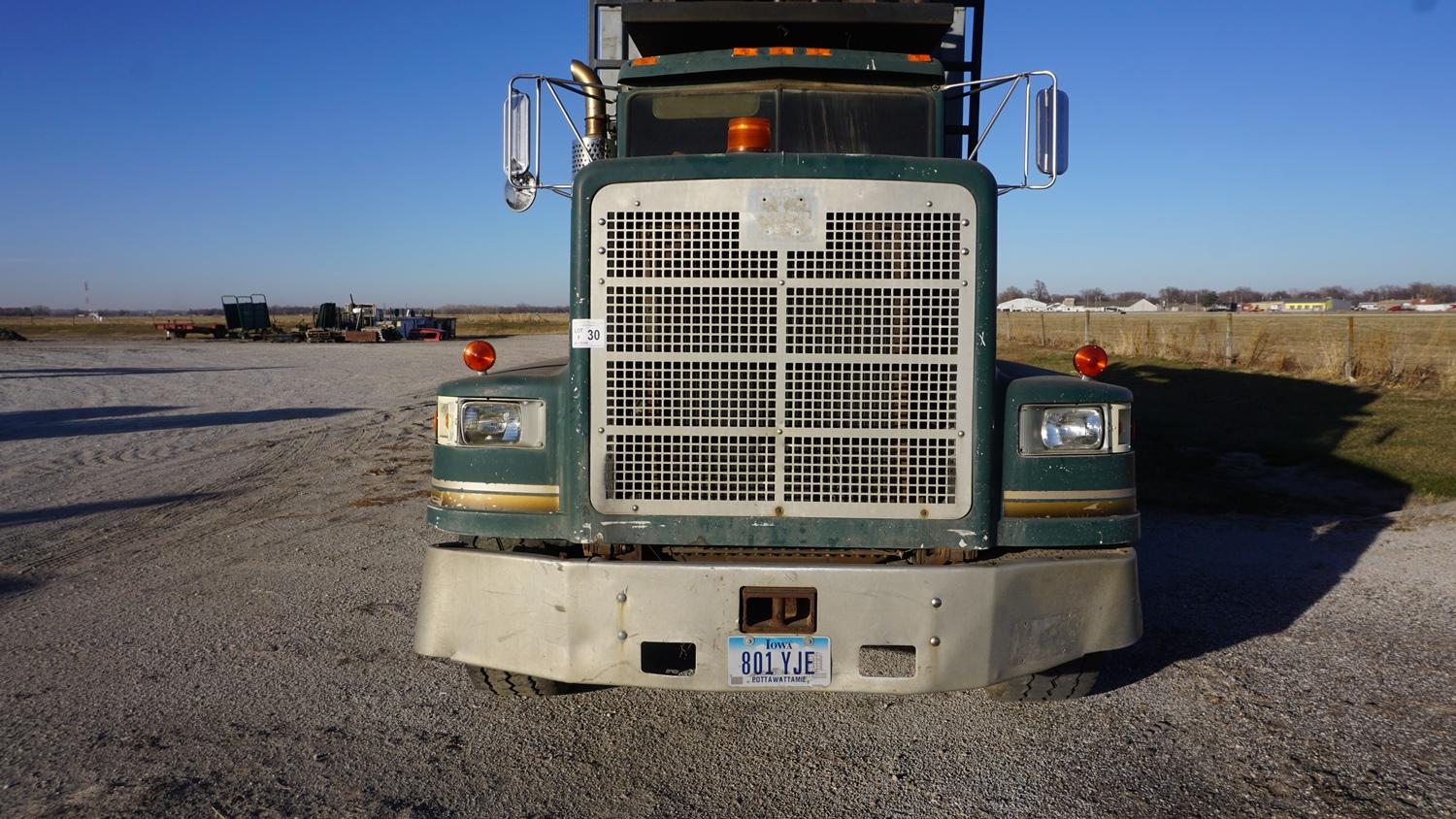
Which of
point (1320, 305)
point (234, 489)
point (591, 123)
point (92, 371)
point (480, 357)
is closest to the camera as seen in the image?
point (480, 357)

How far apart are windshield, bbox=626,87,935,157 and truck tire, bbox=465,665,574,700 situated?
2530 mm

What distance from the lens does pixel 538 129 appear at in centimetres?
495

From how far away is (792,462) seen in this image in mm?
3598

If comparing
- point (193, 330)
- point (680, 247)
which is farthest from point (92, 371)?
point (193, 330)

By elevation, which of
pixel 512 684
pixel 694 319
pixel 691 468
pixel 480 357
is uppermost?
pixel 694 319

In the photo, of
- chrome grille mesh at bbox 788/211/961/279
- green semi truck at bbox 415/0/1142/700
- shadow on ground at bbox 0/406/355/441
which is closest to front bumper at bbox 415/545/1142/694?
green semi truck at bbox 415/0/1142/700

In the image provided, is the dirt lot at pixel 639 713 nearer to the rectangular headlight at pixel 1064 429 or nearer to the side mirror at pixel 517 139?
the rectangular headlight at pixel 1064 429

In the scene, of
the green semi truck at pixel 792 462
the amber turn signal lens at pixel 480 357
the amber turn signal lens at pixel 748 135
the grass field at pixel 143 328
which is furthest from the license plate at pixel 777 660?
the grass field at pixel 143 328

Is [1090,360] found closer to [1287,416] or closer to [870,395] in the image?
[870,395]

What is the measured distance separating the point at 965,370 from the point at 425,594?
2127 millimetres

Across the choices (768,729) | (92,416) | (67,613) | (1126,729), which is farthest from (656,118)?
(92,416)

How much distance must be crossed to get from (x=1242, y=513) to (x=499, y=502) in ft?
23.4

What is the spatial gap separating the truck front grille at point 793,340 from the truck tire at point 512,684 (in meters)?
1.14

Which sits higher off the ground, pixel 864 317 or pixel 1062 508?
pixel 864 317
